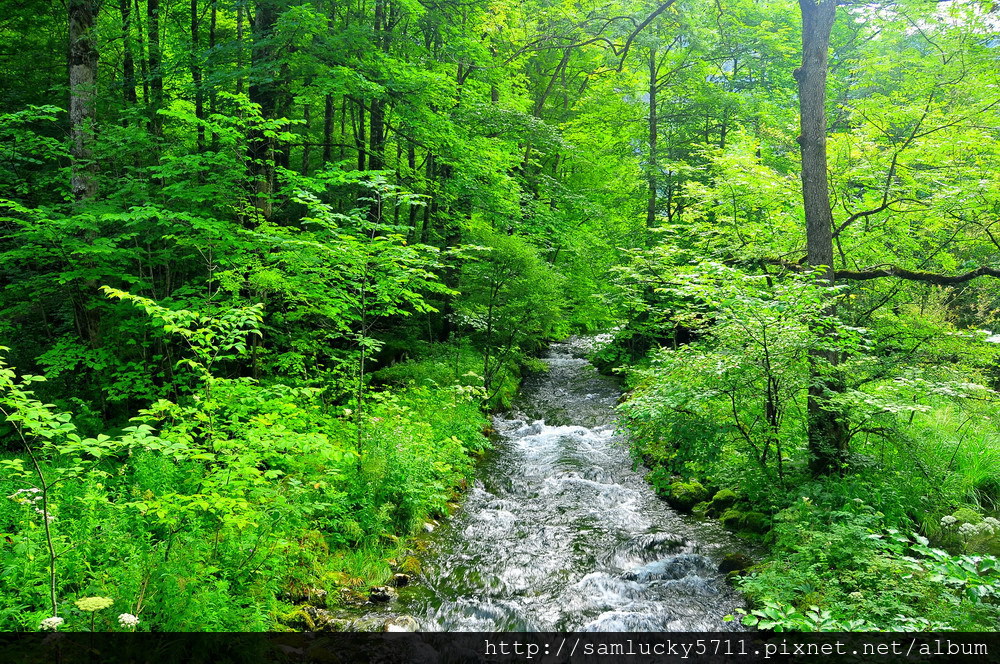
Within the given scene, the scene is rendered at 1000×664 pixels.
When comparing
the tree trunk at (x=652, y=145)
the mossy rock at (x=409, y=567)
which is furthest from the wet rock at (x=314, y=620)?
the tree trunk at (x=652, y=145)

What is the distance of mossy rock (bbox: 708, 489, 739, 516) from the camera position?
309 inches

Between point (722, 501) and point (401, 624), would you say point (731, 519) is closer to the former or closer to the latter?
point (722, 501)

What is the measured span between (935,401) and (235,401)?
11425 millimetres

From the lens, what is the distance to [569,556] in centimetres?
680

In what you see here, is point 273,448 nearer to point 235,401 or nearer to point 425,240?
Answer: point 235,401

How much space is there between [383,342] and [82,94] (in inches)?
271

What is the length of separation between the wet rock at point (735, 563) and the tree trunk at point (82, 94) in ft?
36.9

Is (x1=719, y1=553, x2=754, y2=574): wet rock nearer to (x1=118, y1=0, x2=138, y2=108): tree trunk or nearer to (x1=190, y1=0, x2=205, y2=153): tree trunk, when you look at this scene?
(x1=190, y1=0, x2=205, y2=153): tree trunk

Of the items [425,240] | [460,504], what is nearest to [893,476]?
[460,504]

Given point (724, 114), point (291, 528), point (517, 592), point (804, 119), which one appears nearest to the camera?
point (291, 528)

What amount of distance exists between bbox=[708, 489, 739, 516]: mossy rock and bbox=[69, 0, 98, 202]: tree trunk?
1155 centimetres

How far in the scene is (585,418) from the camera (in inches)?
524

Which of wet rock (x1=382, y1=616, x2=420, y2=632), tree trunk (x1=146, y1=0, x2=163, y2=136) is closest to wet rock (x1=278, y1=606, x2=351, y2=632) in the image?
wet rock (x1=382, y1=616, x2=420, y2=632)


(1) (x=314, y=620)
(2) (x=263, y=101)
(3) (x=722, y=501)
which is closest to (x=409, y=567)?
(1) (x=314, y=620)
